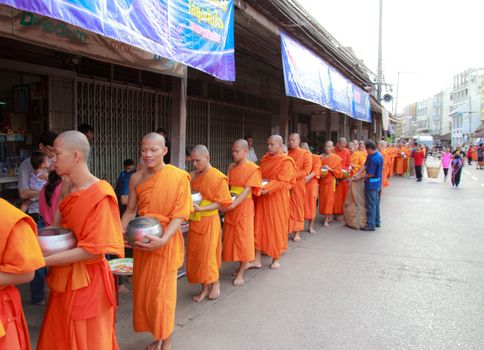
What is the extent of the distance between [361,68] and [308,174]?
7811 millimetres

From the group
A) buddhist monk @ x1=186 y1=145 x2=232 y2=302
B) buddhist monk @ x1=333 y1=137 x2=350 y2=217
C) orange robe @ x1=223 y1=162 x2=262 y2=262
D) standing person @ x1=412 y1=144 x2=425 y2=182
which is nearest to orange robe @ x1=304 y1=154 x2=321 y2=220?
buddhist monk @ x1=333 y1=137 x2=350 y2=217

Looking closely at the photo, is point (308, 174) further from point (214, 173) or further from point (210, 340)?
point (210, 340)

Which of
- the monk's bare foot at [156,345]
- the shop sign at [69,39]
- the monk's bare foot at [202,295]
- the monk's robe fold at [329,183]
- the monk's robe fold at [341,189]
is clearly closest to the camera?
the monk's bare foot at [156,345]

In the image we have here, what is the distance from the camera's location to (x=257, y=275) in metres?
5.23

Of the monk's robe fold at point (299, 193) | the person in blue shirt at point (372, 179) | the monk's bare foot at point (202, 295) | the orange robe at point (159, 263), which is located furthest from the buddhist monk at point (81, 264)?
the person in blue shirt at point (372, 179)

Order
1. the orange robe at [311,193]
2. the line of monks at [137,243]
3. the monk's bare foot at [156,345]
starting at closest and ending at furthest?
the line of monks at [137,243], the monk's bare foot at [156,345], the orange robe at [311,193]

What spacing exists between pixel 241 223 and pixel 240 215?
92mm

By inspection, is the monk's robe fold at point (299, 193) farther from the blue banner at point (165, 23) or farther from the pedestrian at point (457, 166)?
the pedestrian at point (457, 166)

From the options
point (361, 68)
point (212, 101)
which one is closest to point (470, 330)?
point (212, 101)

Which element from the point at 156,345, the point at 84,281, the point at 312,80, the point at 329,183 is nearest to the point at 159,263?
the point at 156,345

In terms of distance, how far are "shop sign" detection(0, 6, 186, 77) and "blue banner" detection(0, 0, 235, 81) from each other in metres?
0.76

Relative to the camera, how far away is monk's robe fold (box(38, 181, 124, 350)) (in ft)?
7.64

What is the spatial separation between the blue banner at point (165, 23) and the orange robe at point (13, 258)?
1313mm

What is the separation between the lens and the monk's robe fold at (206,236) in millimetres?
4070
